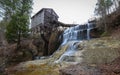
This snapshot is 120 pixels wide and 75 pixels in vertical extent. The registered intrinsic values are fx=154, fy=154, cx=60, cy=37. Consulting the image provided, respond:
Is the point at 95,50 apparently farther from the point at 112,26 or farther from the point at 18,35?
the point at 18,35

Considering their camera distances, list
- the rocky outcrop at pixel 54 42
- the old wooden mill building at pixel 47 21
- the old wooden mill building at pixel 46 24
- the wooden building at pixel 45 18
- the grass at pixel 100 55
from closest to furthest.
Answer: the grass at pixel 100 55
the rocky outcrop at pixel 54 42
the old wooden mill building at pixel 46 24
the old wooden mill building at pixel 47 21
the wooden building at pixel 45 18

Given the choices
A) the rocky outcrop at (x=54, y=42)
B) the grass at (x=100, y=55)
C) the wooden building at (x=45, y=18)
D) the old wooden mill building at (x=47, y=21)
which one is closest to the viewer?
the grass at (x=100, y=55)

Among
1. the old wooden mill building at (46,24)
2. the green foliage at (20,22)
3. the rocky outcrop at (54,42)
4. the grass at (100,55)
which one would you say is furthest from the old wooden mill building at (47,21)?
the grass at (100,55)

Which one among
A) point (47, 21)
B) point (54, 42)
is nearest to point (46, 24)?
point (47, 21)

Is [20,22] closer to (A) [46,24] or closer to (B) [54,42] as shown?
(B) [54,42]

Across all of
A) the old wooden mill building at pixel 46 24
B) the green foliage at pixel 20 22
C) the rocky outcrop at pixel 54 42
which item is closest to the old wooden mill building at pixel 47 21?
the old wooden mill building at pixel 46 24

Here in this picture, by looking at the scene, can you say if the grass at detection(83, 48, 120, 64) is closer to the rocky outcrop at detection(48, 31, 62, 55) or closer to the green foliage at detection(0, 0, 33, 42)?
the green foliage at detection(0, 0, 33, 42)

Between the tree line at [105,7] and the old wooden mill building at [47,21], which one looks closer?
the tree line at [105,7]

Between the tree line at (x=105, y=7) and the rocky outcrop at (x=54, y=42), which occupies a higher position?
the tree line at (x=105, y=7)

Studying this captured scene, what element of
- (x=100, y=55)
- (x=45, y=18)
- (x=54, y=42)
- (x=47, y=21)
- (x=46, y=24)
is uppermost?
(x=45, y=18)

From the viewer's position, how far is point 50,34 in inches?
1280

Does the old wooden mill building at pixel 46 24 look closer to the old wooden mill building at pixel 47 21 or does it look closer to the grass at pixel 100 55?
the old wooden mill building at pixel 47 21

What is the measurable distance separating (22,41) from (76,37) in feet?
32.2

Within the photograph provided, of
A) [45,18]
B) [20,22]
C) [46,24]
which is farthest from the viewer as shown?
[45,18]
